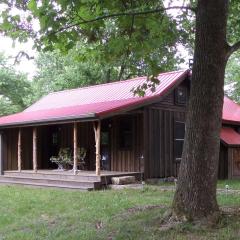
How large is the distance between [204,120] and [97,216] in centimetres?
357

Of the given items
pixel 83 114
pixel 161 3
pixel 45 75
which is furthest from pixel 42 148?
pixel 45 75

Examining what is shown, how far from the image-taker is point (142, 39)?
980 cm

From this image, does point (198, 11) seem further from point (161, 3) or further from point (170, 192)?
point (170, 192)

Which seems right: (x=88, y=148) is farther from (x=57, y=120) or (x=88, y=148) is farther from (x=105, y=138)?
(x=57, y=120)

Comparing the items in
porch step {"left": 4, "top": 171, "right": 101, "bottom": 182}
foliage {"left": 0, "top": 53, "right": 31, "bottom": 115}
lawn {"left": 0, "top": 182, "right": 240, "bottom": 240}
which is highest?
foliage {"left": 0, "top": 53, "right": 31, "bottom": 115}

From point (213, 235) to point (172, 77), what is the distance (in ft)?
41.6

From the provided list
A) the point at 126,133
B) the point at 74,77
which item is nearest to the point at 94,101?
the point at 126,133

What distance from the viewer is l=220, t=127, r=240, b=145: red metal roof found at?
66.4 feet

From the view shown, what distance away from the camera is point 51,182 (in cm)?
1759

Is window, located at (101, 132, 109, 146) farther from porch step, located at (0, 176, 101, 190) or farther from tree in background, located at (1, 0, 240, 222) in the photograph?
tree in background, located at (1, 0, 240, 222)

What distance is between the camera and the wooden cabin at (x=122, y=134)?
1734cm

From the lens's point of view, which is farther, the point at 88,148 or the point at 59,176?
the point at 88,148

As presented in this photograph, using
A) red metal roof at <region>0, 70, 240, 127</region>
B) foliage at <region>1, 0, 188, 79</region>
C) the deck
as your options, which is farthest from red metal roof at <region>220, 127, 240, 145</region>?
foliage at <region>1, 0, 188, 79</region>

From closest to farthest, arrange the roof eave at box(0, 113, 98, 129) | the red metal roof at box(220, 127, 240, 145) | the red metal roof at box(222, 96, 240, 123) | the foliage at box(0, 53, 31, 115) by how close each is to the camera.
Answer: the roof eave at box(0, 113, 98, 129) < the red metal roof at box(220, 127, 240, 145) < the red metal roof at box(222, 96, 240, 123) < the foliage at box(0, 53, 31, 115)
